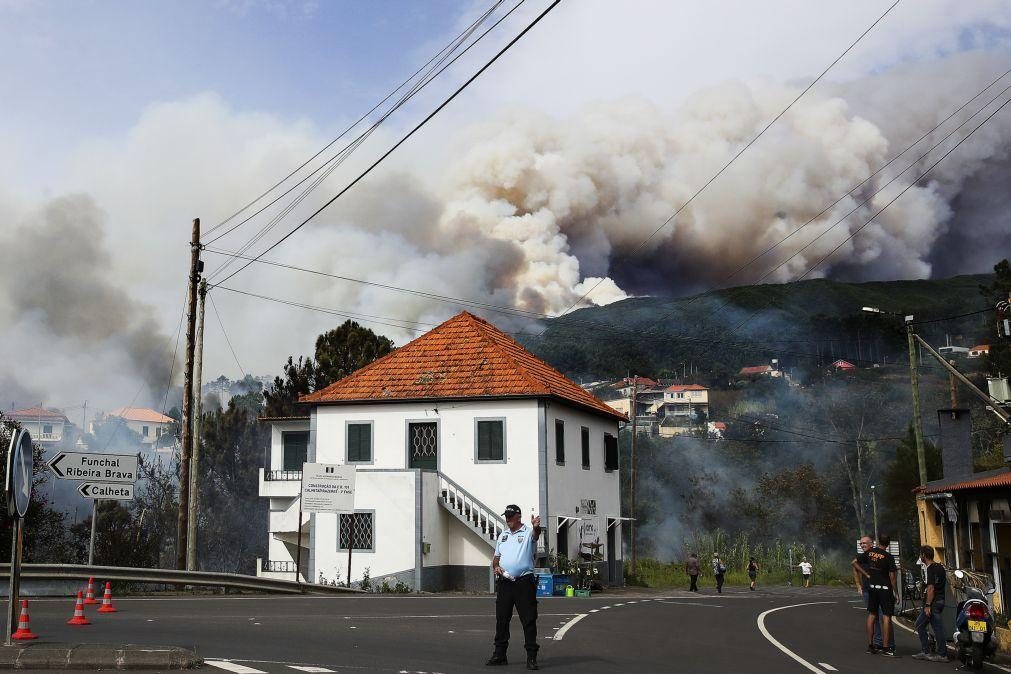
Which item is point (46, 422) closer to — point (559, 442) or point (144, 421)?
point (144, 421)

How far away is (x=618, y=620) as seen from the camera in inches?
760

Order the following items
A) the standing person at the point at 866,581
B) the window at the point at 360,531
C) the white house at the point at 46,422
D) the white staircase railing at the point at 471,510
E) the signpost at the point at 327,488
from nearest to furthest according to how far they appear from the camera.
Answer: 1. the standing person at the point at 866,581
2. the signpost at the point at 327,488
3. the white staircase railing at the point at 471,510
4. the window at the point at 360,531
5. the white house at the point at 46,422

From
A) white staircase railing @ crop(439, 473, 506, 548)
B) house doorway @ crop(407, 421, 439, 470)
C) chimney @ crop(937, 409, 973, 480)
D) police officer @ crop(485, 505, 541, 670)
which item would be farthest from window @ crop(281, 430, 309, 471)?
police officer @ crop(485, 505, 541, 670)

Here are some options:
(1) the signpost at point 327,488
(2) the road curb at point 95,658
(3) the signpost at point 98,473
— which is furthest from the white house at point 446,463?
(2) the road curb at point 95,658

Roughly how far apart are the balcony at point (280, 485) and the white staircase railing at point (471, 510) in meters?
8.26

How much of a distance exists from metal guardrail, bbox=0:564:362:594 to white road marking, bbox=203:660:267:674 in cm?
1295

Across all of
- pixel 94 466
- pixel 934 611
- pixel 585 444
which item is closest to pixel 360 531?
pixel 585 444

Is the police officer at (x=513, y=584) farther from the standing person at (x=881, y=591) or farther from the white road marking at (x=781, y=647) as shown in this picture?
the standing person at (x=881, y=591)

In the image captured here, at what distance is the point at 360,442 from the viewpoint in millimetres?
36312

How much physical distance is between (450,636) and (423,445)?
2067 centimetres

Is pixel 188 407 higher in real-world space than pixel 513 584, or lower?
higher

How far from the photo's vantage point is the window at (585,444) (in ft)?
126

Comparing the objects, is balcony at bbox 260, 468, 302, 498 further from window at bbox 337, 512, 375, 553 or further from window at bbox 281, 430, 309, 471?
window at bbox 337, 512, 375, 553

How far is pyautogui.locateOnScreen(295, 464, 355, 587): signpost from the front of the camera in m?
29.2
